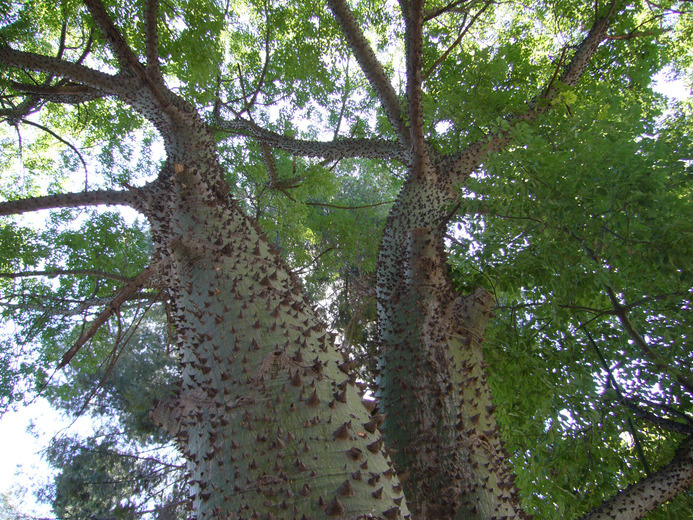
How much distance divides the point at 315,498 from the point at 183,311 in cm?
124

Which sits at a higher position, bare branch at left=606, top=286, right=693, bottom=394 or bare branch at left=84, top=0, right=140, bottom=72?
bare branch at left=84, top=0, right=140, bottom=72

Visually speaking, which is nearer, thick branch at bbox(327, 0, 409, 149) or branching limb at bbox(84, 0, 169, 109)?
branching limb at bbox(84, 0, 169, 109)

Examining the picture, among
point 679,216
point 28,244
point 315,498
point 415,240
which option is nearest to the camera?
point 315,498

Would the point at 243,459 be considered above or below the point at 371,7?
below

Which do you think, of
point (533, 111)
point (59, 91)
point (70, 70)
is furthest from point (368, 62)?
point (59, 91)

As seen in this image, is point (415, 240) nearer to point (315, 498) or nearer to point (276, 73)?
point (315, 498)

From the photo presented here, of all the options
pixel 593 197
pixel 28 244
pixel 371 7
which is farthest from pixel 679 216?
pixel 28 244

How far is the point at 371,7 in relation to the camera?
6.30 metres

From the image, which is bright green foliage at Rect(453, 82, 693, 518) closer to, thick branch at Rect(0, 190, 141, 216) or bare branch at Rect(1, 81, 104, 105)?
thick branch at Rect(0, 190, 141, 216)

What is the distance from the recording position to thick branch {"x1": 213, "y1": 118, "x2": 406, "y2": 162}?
4.70m

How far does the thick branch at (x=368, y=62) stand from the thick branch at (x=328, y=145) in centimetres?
50

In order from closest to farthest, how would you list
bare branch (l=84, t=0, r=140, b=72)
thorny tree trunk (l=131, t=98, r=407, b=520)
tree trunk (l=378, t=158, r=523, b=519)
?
thorny tree trunk (l=131, t=98, r=407, b=520), tree trunk (l=378, t=158, r=523, b=519), bare branch (l=84, t=0, r=140, b=72)

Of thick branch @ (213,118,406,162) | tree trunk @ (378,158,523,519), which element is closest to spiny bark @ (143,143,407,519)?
tree trunk @ (378,158,523,519)

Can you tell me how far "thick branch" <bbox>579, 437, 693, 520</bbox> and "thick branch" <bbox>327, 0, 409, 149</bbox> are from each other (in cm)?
317
